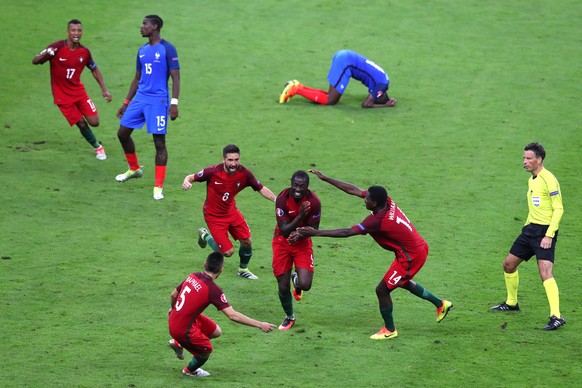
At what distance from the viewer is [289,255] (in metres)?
13.1

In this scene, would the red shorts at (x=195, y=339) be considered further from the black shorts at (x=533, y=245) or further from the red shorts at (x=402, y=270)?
the black shorts at (x=533, y=245)

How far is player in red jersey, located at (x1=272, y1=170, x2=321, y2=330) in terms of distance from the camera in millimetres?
12641

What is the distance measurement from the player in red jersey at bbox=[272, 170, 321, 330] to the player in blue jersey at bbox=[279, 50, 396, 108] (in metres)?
9.43

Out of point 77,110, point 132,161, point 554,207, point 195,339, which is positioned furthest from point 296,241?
point 77,110

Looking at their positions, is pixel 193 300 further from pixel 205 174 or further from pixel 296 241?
pixel 205 174

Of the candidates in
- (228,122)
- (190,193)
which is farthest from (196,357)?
(228,122)

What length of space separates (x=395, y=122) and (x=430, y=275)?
Answer: 719 centimetres

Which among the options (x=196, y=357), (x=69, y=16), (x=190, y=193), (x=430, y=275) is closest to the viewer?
(x=196, y=357)

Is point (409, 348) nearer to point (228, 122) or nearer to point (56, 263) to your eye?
point (56, 263)

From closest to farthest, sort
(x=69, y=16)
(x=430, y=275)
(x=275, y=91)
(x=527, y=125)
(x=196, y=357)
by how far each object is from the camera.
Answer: (x=196, y=357), (x=430, y=275), (x=527, y=125), (x=275, y=91), (x=69, y=16)

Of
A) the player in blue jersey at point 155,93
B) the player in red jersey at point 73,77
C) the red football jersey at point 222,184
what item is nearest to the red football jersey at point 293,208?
the red football jersey at point 222,184

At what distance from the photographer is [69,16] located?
26.4 m

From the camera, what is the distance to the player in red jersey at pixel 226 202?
1402 cm

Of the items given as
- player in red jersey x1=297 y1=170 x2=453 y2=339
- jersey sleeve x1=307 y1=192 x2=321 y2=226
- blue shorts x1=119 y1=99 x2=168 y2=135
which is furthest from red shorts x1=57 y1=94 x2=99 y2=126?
player in red jersey x1=297 y1=170 x2=453 y2=339
